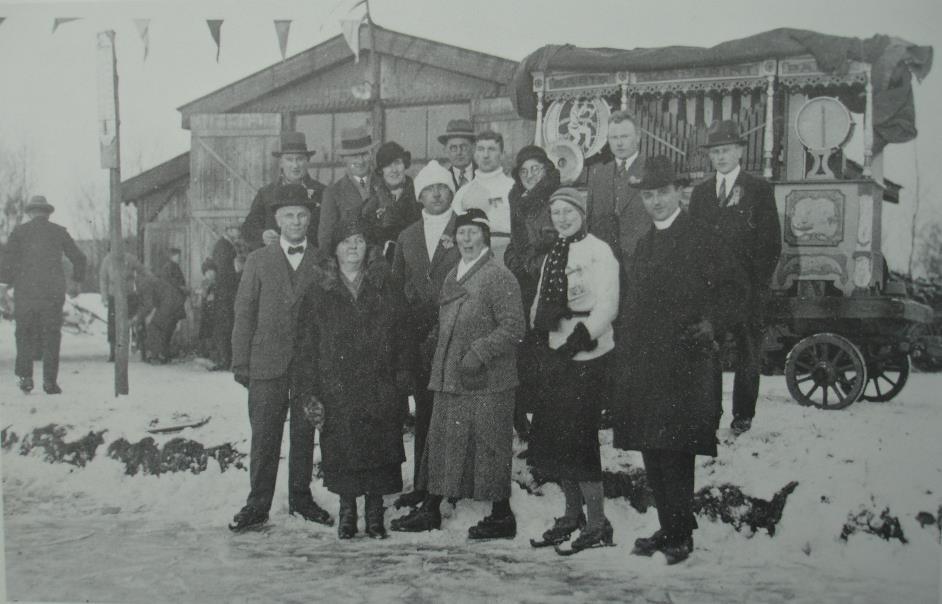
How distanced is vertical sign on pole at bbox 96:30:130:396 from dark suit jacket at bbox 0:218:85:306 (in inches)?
7.6

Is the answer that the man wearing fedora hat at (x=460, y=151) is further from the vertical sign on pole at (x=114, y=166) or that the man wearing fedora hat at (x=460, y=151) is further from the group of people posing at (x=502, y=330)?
the vertical sign on pole at (x=114, y=166)

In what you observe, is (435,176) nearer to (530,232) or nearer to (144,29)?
(530,232)

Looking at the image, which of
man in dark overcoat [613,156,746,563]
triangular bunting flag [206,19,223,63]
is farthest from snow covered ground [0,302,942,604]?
triangular bunting flag [206,19,223,63]

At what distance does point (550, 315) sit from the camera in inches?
140

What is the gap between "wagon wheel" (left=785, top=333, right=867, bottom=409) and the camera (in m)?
3.98

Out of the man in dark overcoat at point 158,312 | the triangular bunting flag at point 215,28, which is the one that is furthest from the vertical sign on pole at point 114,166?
the triangular bunting flag at point 215,28

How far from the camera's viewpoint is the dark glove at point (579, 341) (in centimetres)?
345

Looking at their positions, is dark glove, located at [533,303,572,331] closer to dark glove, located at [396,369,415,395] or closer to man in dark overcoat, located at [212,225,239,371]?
dark glove, located at [396,369,415,395]

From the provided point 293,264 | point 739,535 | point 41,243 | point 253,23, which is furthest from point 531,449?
point 41,243

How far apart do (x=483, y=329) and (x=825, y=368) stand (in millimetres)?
1562

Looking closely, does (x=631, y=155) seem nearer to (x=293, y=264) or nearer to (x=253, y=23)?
(x=293, y=264)

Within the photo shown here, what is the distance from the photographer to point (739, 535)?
3498mm

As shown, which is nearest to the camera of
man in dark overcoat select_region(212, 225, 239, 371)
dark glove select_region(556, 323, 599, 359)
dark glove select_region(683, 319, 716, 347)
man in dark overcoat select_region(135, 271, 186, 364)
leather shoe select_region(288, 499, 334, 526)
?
dark glove select_region(683, 319, 716, 347)

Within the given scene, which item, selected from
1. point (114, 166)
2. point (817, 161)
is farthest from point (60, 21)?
point (817, 161)
